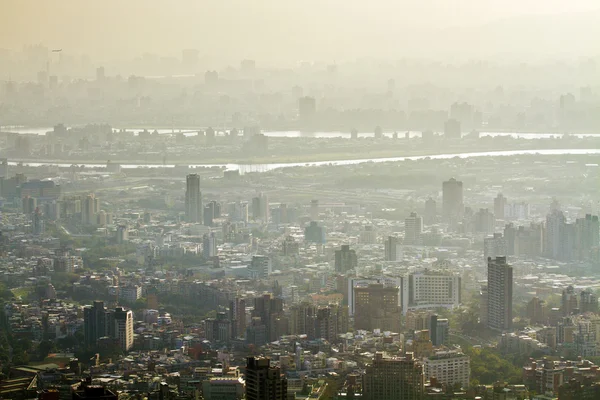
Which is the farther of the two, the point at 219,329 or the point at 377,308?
the point at 377,308

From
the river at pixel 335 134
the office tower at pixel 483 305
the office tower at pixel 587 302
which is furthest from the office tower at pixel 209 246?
the river at pixel 335 134

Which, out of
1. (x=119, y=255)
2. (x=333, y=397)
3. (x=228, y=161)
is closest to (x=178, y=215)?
(x=119, y=255)

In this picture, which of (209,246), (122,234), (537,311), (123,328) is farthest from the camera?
(122,234)

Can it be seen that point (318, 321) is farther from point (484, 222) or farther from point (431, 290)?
point (484, 222)

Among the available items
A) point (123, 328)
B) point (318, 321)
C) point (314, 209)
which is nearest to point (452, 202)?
point (314, 209)

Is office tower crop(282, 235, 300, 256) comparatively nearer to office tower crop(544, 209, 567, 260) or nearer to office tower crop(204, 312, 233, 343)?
office tower crop(544, 209, 567, 260)

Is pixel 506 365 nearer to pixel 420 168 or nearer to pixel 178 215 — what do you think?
pixel 178 215
